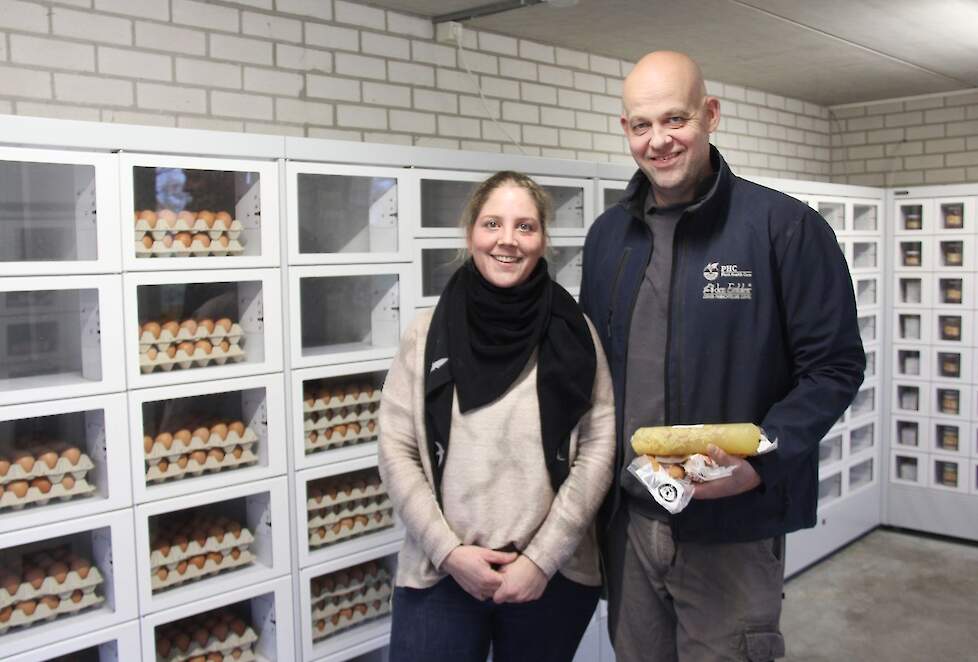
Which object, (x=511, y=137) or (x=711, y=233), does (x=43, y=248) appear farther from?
(x=511, y=137)

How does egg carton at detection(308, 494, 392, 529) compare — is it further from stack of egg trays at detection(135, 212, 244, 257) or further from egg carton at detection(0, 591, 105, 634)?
stack of egg trays at detection(135, 212, 244, 257)

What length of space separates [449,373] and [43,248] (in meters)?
1.24

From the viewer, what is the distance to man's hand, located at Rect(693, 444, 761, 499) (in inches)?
72.2

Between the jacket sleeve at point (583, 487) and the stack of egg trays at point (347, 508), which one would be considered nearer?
the jacket sleeve at point (583, 487)

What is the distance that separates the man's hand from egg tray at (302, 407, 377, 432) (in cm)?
146

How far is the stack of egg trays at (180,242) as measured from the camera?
2537 mm

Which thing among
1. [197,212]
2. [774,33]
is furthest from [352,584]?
[774,33]

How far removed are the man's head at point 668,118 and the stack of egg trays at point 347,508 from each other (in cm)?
162

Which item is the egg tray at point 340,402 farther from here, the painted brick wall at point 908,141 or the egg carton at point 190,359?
the painted brick wall at point 908,141

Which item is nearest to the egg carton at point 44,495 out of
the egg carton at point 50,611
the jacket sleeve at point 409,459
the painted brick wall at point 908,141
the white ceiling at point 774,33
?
the egg carton at point 50,611

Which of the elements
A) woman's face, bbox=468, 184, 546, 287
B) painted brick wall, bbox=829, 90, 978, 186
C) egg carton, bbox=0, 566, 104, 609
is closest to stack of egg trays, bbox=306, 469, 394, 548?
egg carton, bbox=0, 566, 104, 609

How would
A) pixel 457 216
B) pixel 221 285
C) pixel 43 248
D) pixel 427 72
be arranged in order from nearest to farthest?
pixel 43 248
pixel 221 285
pixel 457 216
pixel 427 72

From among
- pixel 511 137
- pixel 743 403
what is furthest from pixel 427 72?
pixel 743 403

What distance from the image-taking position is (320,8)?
383 centimetres
